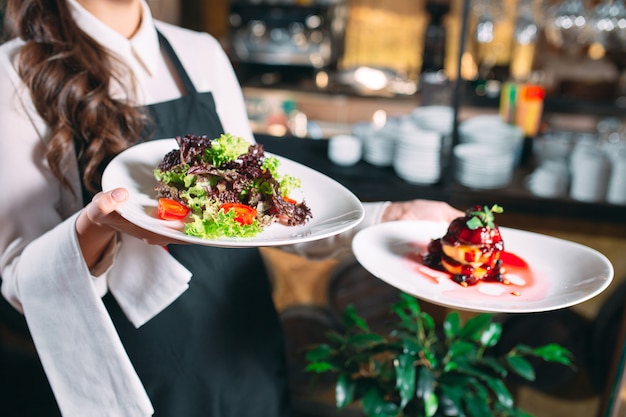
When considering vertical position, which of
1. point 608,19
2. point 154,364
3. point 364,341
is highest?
point 608,19

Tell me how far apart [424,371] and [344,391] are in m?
0.21

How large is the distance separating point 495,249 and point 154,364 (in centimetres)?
73

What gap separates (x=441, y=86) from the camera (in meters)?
2.57

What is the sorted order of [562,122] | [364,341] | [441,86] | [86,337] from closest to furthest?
1. [86,337]
2. [364,341]
3. [441,86]
4. [562,122]

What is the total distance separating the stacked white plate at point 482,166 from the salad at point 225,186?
4.31 feet

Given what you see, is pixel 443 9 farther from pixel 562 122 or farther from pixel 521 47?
pixel 562 122

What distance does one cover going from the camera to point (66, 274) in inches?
37.1

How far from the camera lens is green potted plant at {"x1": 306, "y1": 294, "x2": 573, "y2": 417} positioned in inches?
52.6

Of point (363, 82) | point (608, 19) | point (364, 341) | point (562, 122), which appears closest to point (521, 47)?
point (562, 122)

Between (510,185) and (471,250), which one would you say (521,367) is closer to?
(471,250)

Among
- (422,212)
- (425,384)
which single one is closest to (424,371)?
(425,384)

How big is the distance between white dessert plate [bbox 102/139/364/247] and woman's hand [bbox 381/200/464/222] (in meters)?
0.20

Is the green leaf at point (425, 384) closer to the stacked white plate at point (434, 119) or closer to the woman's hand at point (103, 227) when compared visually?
the woman's hand at point (103, 227)

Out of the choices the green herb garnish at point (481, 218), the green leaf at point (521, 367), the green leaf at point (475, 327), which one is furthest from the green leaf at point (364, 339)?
the green herb garnish at point (481, 218)
